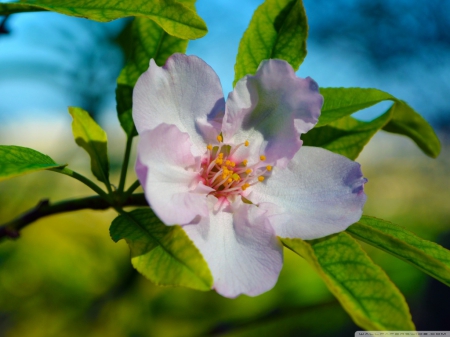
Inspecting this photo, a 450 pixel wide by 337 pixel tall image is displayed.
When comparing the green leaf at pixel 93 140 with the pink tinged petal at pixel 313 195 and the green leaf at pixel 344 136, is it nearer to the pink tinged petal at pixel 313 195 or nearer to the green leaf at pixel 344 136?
the pink tinged petal at pixel 313 195

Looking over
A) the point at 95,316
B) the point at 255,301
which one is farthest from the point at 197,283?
the point at 255,301

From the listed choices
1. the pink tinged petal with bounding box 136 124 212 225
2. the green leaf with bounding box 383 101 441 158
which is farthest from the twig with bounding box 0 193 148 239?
the green leaf with bounding box 383 101 441 158

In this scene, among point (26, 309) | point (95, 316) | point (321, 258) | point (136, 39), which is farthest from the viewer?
point (26, 309)

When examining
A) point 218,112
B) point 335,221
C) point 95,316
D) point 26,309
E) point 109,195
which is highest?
point 218,112

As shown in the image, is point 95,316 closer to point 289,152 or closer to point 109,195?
point 109,195

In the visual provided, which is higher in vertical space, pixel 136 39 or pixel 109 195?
pixel 136 39

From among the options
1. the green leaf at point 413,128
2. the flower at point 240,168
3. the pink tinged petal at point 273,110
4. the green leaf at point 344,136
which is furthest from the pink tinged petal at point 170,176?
the green leaf at point 413,128

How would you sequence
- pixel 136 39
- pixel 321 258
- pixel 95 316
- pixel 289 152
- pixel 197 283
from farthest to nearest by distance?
pixel 95 316, pixel 136 39, pixel 289 152, pixel 321 258, pixel 197 283
